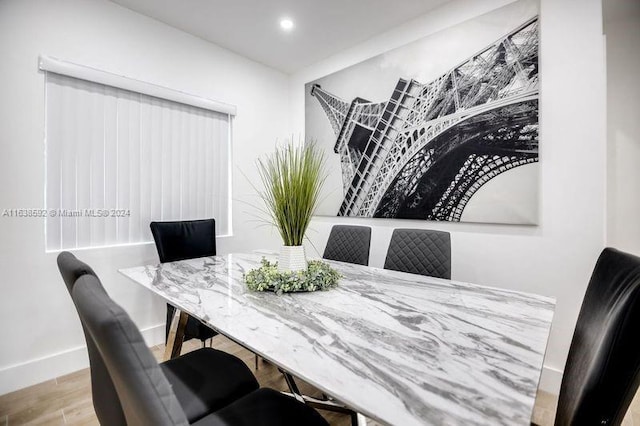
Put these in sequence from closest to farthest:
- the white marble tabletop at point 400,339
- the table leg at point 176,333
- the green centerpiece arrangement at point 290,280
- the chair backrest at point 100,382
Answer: the white marble tabletop at point 400,339 < the chair backrest at point 100,382 < the green centerpiece arrangement at point 290,280 < the table leg at point 176,333

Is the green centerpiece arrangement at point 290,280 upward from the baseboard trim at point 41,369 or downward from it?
upward

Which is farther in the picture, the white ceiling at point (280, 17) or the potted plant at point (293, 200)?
the white ceiling at point (280, 17)

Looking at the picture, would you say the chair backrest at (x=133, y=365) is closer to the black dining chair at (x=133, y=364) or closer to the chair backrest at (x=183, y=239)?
the black dining chair at (x=133, y=364)

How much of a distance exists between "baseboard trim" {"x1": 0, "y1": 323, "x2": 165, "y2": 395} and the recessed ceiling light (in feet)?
8.56

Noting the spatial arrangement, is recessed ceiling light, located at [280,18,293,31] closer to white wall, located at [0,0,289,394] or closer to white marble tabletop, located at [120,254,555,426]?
white wall, located at [0,0,289,394]

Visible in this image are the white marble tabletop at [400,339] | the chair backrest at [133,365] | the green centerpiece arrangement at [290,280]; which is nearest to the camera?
the chair backrest at [133,365]

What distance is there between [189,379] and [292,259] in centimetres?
65

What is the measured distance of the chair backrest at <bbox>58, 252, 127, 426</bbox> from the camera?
2.61ft

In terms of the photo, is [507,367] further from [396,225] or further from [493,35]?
[493,35]

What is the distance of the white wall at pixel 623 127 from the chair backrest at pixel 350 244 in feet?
5.71

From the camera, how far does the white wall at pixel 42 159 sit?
197cm

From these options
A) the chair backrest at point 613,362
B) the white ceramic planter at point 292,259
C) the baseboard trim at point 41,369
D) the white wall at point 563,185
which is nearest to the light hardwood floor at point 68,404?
the baseboard trim at point 41,369
